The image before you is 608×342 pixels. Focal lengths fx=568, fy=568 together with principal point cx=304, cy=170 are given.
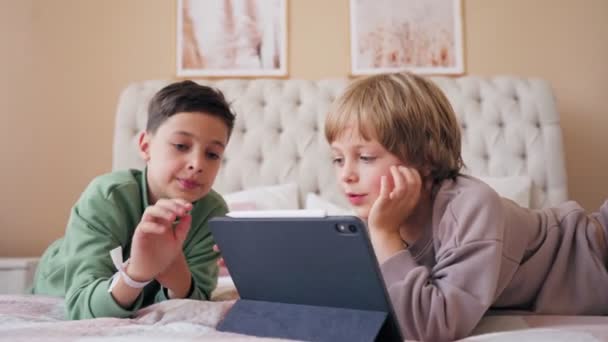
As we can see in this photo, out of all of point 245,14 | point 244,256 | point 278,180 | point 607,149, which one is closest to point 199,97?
point 244,256

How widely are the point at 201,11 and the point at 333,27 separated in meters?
0.67

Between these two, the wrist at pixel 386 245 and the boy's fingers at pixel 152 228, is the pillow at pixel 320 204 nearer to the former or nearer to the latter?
the wrist at pixel 386 245

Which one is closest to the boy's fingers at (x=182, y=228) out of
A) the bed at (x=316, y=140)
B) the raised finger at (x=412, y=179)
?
the raised finger at (x=412, y=179)

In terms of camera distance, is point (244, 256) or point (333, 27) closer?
point (244, 256)

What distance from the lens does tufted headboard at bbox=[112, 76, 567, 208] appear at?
250 cm

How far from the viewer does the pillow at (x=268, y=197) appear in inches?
90.7

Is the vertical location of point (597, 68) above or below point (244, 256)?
above

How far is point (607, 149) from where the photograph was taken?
273cm

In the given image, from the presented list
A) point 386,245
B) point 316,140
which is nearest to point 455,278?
point 386,245

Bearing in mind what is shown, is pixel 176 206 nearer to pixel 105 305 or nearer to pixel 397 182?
pixel 105 305

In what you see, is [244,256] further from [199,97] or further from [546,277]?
[546,277]

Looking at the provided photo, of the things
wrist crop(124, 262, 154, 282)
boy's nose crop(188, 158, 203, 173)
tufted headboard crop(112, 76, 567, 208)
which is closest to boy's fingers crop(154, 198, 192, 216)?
wrist crop(124, 262, 154, 282)

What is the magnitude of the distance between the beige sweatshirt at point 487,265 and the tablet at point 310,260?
0.48 feet

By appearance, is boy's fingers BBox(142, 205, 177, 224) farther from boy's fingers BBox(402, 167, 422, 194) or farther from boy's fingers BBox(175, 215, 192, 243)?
boy's fingers BBox(402, 167, 422, 194)
